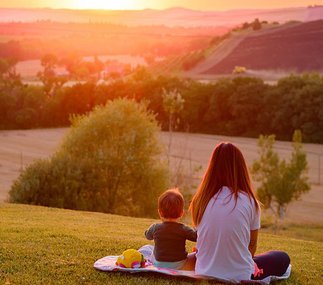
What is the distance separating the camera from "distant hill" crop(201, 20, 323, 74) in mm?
112125

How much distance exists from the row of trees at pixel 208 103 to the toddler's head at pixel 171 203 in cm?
6107

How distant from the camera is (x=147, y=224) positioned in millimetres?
17359

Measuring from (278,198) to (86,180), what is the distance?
36.6ft

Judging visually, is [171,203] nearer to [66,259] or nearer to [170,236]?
[170,236]

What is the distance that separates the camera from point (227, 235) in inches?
311

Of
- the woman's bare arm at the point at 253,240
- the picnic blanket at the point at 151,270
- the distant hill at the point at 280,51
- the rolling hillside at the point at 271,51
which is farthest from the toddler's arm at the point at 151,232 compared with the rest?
the distant hill at the point at 280,51

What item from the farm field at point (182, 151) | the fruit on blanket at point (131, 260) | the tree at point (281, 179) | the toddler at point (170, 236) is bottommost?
the farm field at point (182, 151)

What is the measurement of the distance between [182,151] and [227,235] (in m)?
53.9

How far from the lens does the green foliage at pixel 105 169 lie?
28375 mm

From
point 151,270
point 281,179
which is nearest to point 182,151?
point 281,179

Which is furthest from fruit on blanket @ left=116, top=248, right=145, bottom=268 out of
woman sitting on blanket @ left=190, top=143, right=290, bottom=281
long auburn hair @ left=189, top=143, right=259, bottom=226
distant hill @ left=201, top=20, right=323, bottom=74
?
distant hill @ left=201, top=20, right=323, bottom=74

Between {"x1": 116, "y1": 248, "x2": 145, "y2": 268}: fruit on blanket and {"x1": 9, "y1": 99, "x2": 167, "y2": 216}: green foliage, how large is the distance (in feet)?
64.3

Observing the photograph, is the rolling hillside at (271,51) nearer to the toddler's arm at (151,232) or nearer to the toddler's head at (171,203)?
the toddler's arm at (151,232)

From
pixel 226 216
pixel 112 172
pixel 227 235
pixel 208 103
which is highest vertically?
pixel 226 216
